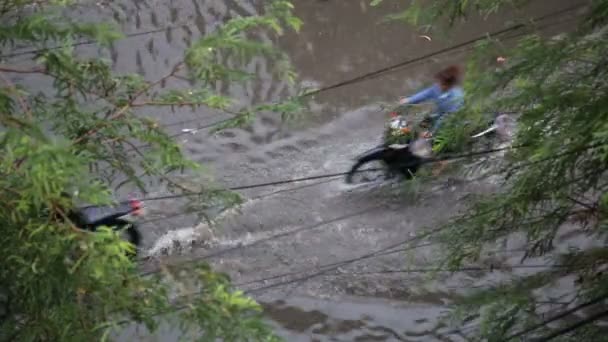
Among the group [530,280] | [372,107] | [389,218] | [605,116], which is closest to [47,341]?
[605,116]

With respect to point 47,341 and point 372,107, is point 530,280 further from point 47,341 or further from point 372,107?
point 372,107

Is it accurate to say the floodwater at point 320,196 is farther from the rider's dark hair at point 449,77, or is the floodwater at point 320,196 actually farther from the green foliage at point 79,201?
the green foliage at point 79,201

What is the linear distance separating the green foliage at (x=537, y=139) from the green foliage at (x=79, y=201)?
1.45 m

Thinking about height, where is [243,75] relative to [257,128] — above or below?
above

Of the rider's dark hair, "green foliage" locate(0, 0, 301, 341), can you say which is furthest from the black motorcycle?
"green foliage" locate(0, 0, 301, 341)

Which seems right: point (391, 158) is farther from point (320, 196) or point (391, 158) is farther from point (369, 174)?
point (320, 196)

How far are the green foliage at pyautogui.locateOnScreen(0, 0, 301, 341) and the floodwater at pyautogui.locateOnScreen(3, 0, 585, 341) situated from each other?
93.0 inches

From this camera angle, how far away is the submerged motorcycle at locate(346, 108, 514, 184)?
9.23 metres

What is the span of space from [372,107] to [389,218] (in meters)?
2.76

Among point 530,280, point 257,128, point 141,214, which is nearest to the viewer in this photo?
point 530,280

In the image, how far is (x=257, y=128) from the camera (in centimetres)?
1116

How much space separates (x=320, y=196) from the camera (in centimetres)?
979

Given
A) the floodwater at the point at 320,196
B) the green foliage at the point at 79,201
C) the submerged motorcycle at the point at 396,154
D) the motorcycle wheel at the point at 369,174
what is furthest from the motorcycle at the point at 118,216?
the green foliage at the point at 79,201

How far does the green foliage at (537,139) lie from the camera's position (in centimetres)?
487
